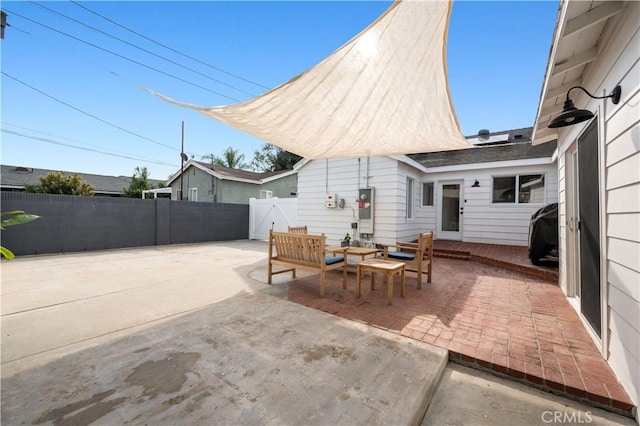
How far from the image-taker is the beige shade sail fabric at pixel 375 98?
2.46 metres

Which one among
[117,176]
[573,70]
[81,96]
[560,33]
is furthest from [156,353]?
[117,176]

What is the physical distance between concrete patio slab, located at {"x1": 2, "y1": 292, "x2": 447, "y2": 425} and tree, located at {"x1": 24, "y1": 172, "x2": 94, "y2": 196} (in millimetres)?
16307

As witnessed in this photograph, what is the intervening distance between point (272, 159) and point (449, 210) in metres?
19.8

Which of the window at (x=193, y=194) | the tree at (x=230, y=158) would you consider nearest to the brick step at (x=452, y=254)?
the window at (x=193, y=194)

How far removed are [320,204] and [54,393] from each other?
740 cm

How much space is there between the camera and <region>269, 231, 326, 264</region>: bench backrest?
3.94 meters

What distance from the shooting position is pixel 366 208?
7.74 meters

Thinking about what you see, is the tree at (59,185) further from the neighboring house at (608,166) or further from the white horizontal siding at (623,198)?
the white horizontal siding at (623,198)

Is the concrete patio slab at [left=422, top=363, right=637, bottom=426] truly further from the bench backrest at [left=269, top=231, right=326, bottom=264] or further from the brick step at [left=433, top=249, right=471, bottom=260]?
the brick step at [left=433, top=249, right=471, bottom=260]

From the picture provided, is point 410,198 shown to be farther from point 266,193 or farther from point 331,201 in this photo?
point 266,193

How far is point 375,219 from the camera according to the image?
7.78 metres

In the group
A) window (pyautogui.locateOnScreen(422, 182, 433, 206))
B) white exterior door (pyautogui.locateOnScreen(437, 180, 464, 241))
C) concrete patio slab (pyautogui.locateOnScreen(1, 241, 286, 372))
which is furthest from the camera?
window (pyautogui.locateOnScreen(422, 182, 433, 206))

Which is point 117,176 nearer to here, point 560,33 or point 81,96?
point 81,96

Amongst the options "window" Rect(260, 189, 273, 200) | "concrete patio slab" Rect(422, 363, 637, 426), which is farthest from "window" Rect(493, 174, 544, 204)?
"window" Rect(260, 189, 273, 200)
